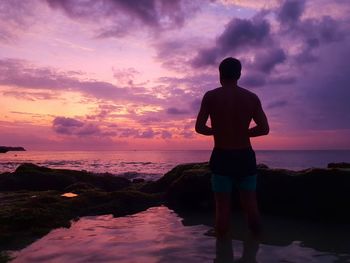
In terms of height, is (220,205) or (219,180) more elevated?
(219,180)

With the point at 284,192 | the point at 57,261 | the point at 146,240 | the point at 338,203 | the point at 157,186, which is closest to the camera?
the point at 57,261

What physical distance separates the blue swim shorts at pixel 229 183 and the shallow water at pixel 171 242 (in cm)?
97

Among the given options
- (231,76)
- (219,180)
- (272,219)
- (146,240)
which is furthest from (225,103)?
(272,219)

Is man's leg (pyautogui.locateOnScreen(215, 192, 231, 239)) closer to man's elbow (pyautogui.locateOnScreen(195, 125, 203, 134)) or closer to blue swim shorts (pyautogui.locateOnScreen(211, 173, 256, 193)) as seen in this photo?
blue swim shorts (pyautogui.locateOnScreen(211, 173, 256, 193))

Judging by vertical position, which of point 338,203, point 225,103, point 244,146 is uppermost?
point 225,103

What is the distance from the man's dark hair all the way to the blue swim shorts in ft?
4.84

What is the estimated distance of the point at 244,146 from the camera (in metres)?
5.52

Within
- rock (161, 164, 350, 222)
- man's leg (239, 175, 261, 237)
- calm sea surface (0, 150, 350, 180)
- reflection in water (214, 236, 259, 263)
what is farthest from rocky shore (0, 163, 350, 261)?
calm sea surface (0, 150, 350, 180)

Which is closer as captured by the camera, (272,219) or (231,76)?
(231,76)

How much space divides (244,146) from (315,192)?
13.9 feet

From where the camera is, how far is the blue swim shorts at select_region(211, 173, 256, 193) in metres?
5.53

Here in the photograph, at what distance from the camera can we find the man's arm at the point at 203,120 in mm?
5555

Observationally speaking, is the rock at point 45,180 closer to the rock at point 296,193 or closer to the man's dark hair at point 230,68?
the rock at point 296,193

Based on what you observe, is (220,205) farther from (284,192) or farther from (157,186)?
(157,186)
